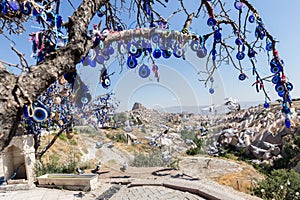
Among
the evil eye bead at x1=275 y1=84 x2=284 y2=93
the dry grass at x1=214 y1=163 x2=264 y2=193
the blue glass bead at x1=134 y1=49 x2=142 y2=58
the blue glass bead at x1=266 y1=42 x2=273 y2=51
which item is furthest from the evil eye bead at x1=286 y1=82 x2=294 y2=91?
the dry grass at x1=214 y1=163 x2=264 y2=193

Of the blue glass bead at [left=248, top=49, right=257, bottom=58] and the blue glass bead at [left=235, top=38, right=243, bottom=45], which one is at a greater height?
the blue glass bead at [left=235, top=38, right=243, bottom=45]

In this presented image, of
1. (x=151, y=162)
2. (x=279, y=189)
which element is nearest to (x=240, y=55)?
(x=279, y=189)

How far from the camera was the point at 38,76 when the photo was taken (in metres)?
0.95

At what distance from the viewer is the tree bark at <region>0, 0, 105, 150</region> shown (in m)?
0.82

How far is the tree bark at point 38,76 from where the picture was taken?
0.82 metres

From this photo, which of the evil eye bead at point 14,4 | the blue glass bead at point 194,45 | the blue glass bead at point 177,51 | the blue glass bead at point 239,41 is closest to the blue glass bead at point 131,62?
the blue glass bead at point 177,51

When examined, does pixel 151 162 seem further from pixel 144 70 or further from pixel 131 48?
pixel 131 48

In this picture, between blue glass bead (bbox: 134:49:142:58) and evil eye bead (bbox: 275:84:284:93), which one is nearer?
evil eye bead (bbox: 275:84:284:93)

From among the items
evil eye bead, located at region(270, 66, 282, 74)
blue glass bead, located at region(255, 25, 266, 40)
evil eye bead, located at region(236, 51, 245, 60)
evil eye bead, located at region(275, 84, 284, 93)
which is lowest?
evil eye bead, located at region(275, 84, 284, 93)

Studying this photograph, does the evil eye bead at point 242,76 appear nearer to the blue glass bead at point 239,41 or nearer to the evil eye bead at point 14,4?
the blue glass bead at point 239,41

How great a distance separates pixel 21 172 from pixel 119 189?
295cm

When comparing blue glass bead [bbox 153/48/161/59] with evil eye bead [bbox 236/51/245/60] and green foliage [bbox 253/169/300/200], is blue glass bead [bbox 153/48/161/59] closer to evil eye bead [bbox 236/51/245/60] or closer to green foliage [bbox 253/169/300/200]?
evil eye bead [bbox 236/51/245/60]

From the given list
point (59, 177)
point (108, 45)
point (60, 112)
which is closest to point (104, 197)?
point (59, 177)

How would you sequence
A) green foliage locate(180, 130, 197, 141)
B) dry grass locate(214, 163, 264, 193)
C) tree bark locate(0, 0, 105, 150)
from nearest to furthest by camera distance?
1. tree bark locate(0, 0, 105, 150)
2. dry grass locate(214, 163, 264, 193)
3. green foliage locate(180, 130, 197, 141)
